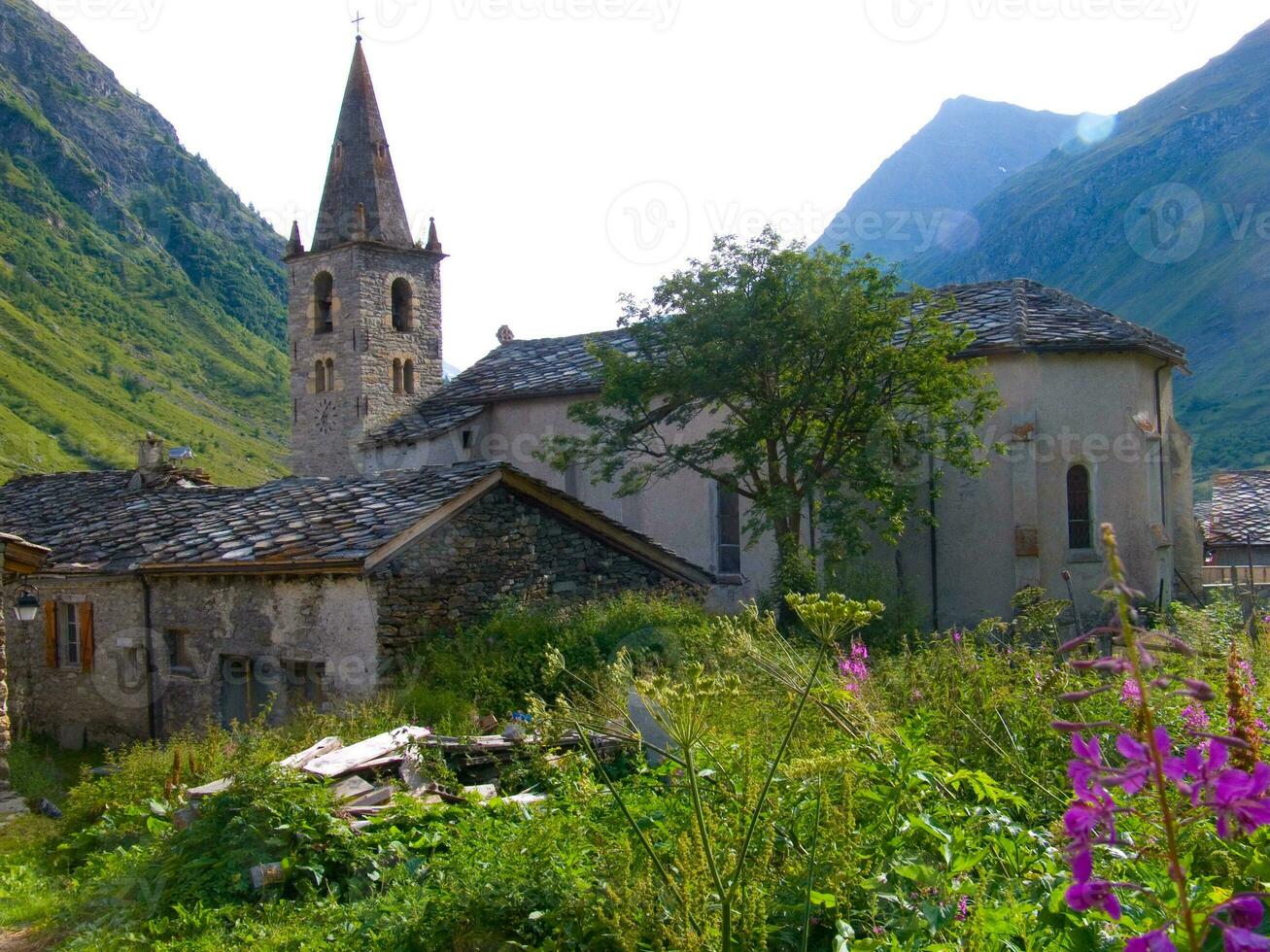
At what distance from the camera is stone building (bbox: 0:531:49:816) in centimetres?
1096

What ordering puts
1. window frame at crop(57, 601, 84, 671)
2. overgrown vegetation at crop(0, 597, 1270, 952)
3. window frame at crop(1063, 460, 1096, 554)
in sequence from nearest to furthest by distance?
overgrown vegetation at crop(0, 597, 1270, 952) → window frame at crop(57, 601, 84, 671) → window frame at crop(1063, 460, 1096, 554)

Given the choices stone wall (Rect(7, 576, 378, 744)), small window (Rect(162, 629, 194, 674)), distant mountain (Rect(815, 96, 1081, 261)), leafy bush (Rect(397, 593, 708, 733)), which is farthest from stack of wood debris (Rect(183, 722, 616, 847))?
distant mountain (Rect(815, 96, 1081, 261))

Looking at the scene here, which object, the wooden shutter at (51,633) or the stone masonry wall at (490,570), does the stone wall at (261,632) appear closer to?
the stone masonry wall at (490,570)

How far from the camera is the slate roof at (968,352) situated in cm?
2075

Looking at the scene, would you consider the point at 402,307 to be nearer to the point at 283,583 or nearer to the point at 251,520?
the point at 251,520

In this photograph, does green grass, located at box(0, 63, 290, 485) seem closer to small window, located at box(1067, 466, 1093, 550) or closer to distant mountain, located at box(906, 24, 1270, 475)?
small window, located at box(1067, 466, 1093, 550)

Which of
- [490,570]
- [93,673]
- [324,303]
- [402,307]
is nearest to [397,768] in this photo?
[490,570]

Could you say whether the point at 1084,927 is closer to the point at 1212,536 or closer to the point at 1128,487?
the point at 1128,487

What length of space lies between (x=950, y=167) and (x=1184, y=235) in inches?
3176

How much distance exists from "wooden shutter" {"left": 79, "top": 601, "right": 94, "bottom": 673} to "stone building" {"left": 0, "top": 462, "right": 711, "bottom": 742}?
3 centimetres

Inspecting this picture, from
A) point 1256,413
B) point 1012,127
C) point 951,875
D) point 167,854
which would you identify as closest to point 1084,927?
point 951,875

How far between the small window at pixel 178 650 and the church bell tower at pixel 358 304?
13985 mm

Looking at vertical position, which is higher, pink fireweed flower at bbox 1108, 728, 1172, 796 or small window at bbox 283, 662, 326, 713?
pink fireweed flower at bbox 1108, 728, 1172, 796

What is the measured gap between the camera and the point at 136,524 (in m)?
17.8
